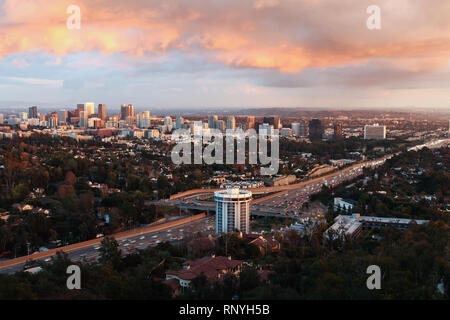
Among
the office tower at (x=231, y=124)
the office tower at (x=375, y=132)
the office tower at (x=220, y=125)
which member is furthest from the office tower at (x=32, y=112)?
the office tower at (x=375, y=132)

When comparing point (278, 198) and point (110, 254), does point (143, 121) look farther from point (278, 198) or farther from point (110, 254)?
point (110, 254)

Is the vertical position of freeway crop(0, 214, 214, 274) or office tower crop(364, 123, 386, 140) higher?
office tower crop(364, 123, 386, 140)

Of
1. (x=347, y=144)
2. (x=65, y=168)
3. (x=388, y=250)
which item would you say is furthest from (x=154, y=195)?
(x=347, y=144)

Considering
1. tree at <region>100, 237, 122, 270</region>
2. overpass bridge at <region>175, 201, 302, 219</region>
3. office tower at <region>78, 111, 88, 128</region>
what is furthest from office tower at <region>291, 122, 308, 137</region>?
tree at <region>100, 237, 122, 270</region>

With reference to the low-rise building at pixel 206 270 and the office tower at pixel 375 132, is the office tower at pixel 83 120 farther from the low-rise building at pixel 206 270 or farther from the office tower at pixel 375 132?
the low-rise building at pixel 206 270

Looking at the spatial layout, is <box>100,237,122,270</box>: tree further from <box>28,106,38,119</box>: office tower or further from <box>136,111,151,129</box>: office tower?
<box>28,106,38,119</box>: office tower

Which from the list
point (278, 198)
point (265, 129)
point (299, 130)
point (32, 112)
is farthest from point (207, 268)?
point (32, 112)
